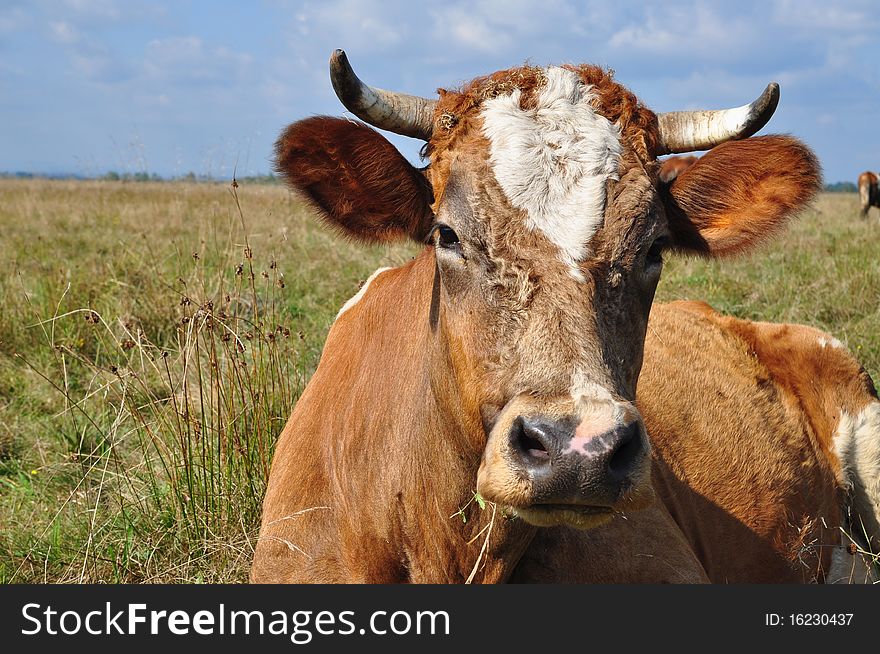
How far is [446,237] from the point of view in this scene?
9.46ft

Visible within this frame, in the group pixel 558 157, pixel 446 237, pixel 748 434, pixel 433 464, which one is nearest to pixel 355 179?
pixel 446 237

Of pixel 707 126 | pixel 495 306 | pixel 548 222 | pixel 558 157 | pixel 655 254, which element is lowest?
pixel 495 306

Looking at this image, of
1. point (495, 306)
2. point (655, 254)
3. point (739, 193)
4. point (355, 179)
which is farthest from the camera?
point (739, 193)

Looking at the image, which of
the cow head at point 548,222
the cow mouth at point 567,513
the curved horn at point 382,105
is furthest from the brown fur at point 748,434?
the curved horn at point 382,105

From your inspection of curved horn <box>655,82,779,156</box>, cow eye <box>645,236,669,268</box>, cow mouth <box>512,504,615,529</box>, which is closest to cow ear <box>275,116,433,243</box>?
cow eye <box>645,236,669,268</box>

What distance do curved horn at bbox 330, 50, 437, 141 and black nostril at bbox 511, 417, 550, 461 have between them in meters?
1.26

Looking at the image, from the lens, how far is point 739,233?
353 cm

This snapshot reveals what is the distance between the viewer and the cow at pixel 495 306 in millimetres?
2451

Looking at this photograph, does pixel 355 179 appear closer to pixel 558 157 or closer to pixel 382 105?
pixel 382 105

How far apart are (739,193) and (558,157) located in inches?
41.4

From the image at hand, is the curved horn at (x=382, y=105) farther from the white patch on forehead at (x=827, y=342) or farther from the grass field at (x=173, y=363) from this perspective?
the white patch on forehead at (x=827, y=342)

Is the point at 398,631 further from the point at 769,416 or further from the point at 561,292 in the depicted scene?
the point at 769,416

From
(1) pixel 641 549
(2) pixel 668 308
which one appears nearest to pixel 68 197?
(2) pixel 668 308

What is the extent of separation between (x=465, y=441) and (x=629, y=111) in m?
1.28
